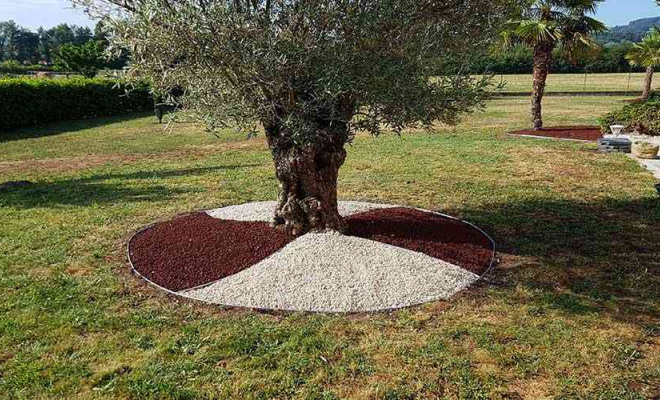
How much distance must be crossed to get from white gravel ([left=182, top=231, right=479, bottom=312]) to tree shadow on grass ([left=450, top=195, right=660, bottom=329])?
2.59 ft

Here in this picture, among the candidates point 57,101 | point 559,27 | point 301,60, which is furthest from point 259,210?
point 57,101

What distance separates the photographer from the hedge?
70.5ft

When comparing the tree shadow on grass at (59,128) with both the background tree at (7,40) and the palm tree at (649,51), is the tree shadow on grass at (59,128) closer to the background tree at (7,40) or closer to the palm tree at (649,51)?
the palm tree at (649,51)

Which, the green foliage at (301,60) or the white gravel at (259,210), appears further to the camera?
the white gravel at (259,210)

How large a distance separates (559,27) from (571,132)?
12.1ft

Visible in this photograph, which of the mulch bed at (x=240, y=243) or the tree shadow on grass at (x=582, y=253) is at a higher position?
the mulch bed at (x=240, y=243)

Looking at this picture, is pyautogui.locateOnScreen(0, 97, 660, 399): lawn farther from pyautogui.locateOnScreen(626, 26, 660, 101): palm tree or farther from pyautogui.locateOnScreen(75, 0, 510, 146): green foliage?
pyautogui.locateOnScreen(626, 26, 660, 101): palm tree

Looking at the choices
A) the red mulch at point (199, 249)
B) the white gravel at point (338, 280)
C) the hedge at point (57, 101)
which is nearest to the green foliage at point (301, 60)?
the white gravel at point (338, 280)

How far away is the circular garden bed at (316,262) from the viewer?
18.0ft

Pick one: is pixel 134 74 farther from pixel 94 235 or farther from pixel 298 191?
pixel 94 235

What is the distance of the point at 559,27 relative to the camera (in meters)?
16.9

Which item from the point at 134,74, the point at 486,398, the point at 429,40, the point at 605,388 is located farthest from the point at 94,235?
the point at 605,388

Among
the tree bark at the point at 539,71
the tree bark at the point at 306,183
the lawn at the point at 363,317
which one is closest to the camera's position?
the lawn at the point at 363,317

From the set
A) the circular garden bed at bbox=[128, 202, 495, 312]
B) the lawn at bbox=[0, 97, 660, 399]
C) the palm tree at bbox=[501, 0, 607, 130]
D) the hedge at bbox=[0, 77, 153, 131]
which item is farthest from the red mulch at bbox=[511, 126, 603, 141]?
the hedge at bbox=[0, 77, 153, 131]
